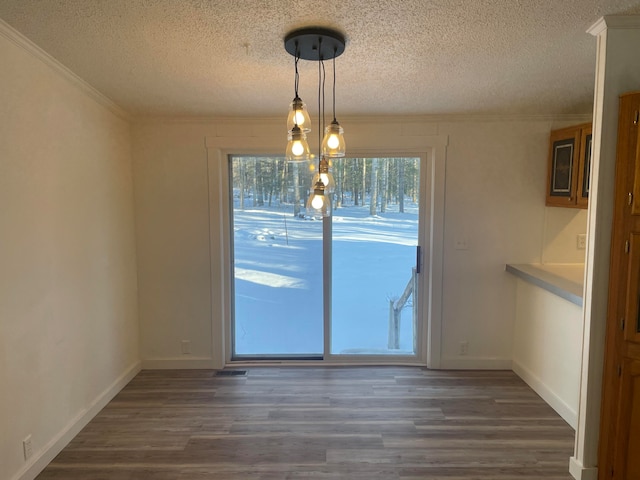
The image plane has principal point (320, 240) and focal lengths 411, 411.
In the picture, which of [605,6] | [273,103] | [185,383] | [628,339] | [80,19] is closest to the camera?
[605,6]

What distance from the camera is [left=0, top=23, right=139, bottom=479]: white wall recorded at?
209 cm

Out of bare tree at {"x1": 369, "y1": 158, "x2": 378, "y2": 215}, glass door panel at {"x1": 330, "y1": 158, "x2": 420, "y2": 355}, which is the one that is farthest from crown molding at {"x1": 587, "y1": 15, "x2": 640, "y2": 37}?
bare tree at {"x1": 369, "y1": 158, "x2": 378, "y2": 215}

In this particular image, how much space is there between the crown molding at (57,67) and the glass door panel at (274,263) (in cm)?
107

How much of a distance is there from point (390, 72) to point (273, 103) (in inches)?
41.6

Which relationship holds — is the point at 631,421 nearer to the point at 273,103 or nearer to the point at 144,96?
the point at 273,103

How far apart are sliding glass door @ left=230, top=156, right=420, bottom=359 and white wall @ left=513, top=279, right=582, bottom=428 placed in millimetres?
927

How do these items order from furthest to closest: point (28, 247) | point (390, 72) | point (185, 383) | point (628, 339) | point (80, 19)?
point (185, 383)
point (390, 72)
point (28, 247)
point (628, 339)
point (80, 19)

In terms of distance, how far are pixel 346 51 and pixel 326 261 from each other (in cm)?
208

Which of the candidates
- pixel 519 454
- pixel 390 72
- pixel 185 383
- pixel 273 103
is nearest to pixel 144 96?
pixel 273 103

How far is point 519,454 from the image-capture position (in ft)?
8.32

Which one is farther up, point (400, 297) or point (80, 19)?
point (80, 19)

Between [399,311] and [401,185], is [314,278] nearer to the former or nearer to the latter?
[399,311]

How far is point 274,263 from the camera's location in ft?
12.8

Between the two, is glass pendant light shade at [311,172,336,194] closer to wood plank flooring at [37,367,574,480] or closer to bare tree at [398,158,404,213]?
wood plank flooring at [37,367,574,480]
